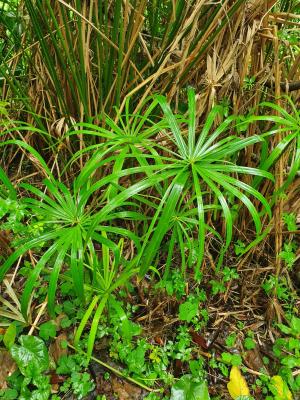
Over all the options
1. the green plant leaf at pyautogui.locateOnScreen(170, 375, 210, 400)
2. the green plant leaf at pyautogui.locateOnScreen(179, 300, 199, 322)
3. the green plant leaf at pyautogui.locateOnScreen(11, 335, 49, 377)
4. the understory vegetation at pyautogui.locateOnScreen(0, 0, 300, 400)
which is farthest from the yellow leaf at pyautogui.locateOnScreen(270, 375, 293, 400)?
the green plant leaf at pyautogui.locateOnScreen(11, 335, 49, 377)

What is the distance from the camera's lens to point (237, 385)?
1.32 metres

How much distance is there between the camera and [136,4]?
1.33m

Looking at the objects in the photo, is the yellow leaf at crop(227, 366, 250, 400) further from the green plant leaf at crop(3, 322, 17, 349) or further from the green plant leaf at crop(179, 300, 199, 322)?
the green plant leaf at crop(3, 322, 17, 349)

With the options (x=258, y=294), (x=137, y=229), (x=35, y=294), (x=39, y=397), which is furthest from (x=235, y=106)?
(x=39, y=397)

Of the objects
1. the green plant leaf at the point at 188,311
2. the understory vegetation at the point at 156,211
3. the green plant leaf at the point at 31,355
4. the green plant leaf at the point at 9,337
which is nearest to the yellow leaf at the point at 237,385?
the understory vegetation at the point at 156,211

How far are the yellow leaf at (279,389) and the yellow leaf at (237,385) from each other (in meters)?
0.10

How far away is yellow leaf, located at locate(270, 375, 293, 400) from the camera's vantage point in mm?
1296

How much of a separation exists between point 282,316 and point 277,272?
0.62 ft

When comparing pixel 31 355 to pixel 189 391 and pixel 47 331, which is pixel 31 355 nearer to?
pixel 47 331

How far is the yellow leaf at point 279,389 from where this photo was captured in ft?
4.25

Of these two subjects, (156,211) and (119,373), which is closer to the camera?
(156,211)

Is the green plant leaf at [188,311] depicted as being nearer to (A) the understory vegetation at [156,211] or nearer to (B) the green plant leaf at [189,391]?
(A) the understory vegetation at [156,211]

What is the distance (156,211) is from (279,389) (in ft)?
2.63

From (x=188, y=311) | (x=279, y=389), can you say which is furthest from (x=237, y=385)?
(x=188, y=311)
